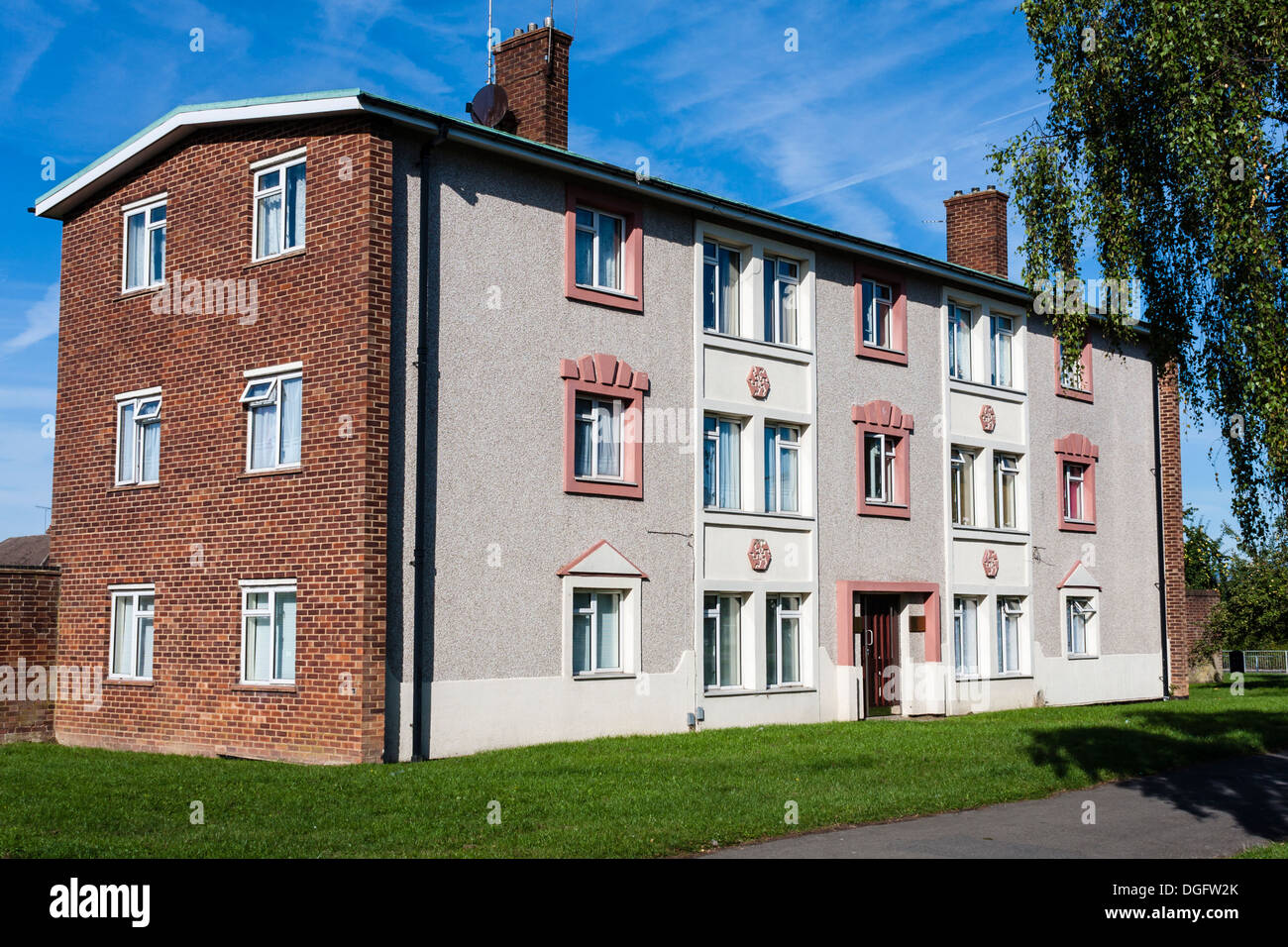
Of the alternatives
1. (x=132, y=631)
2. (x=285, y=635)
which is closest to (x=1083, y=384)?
(x=285, y=635)

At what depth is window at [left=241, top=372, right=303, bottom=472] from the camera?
18844 mm

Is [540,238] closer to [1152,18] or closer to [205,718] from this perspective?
[205,718]

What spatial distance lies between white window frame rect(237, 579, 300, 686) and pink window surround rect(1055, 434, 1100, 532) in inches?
722

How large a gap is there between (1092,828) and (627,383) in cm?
1073

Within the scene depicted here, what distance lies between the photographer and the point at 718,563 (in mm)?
22328

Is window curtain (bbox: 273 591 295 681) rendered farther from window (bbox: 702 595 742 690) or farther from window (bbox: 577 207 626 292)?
window (bbox: 702 595 742 690)

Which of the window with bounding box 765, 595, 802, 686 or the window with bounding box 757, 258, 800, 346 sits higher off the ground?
the window with bounding box 757, 258, 800, 346

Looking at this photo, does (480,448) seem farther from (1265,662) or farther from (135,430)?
(1265,662)

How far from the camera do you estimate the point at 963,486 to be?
27875mm

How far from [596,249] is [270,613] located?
7.50 m

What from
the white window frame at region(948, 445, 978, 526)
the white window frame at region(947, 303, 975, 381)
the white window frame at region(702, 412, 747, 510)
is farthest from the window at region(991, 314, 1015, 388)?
the white window frame at region(702, 412, 747, 510)

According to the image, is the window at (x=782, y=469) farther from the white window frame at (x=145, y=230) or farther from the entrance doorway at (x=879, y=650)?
the white window frame at (x=145, y=230)

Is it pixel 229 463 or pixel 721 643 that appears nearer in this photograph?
pixel 229 463

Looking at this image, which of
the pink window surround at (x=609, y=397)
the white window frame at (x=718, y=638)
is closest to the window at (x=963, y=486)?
the white window frame at (x=718, y=638)
